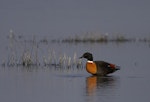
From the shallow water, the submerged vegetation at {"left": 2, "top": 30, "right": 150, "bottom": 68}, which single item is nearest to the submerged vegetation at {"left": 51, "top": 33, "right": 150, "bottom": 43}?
the submerged vegetation at {"left": 2, "top": 30, "right": 150, "bottom": 68}

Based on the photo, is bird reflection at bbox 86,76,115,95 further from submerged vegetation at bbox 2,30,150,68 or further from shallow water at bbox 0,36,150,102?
submerged vegetation at bbox 2,30,150,68

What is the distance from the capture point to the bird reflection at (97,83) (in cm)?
1409

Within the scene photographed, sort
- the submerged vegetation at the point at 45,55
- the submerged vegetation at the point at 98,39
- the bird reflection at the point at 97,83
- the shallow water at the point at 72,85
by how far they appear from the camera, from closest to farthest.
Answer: the shallow water at the point at 72,85 → the bird reflection at the point at 97,83 → the submerged vegetation at the point at 45,55 → the submerged vegetation at the point at 98,39

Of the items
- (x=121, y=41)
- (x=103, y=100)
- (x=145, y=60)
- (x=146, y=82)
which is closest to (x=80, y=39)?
(x=121, y=41)

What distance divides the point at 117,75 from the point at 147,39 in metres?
16.3

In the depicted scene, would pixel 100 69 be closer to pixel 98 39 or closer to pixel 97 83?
pixel 97 83

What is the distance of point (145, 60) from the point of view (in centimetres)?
2081

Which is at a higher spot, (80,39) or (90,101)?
(80,39)

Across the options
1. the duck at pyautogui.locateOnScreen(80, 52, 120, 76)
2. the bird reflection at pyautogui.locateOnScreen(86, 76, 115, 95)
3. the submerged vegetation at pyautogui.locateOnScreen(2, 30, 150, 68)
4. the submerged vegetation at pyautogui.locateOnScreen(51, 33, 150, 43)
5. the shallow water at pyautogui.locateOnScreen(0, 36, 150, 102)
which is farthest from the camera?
the submerged vegetation at pyautogui.locateOnScreen(51, 33, 150, 43)

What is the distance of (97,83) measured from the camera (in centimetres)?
1537

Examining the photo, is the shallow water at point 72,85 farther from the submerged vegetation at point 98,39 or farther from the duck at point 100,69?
the submerged vegetation at point 98,39

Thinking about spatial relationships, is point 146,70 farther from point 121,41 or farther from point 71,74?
point 121,41

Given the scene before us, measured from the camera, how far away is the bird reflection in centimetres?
1409

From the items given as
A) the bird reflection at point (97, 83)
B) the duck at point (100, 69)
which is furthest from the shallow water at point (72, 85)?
the duck at point (100, 69)
